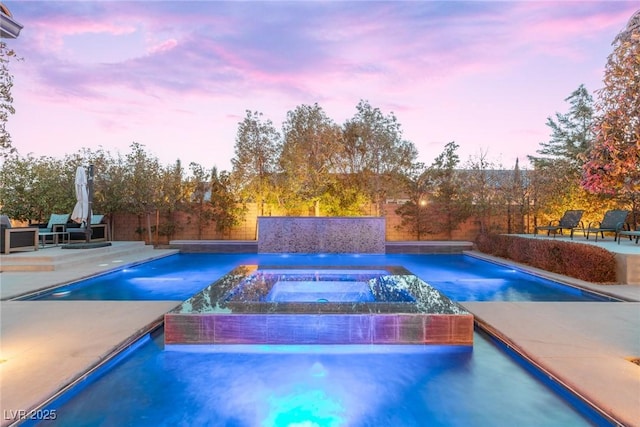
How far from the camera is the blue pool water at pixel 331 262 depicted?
6051 millimetres

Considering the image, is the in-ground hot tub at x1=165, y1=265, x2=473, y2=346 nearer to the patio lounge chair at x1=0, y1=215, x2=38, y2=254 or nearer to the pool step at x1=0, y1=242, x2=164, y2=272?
the pool step at x1=0, y1=242, x2=164, y2=272

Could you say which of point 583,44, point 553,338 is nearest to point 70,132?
point 553,338

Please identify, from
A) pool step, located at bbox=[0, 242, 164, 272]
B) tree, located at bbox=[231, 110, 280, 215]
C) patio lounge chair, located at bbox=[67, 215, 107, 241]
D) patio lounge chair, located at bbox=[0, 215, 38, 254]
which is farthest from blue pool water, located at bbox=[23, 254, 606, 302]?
tree, located at bbox=[231, 110, 280, 215]

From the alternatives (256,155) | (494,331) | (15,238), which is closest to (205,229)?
(256,155)

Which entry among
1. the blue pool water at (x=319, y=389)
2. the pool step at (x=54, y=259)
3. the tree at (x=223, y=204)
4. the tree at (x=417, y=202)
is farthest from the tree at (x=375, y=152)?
the blue pool water at (x=319, y=389)

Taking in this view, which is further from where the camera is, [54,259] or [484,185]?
[484,185]

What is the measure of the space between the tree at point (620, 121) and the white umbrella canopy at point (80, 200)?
1126 cm

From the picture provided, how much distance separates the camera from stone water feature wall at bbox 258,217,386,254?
12.3 m

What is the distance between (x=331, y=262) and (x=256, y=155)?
20.1 ft

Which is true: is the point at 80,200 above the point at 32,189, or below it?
below

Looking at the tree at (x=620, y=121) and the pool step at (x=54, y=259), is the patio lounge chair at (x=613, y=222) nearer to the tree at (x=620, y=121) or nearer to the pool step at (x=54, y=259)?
the tree at (x=620, y=121)

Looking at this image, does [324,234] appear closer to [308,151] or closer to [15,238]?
[308,151]

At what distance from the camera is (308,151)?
44.7ft

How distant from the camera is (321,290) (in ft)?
19.1
